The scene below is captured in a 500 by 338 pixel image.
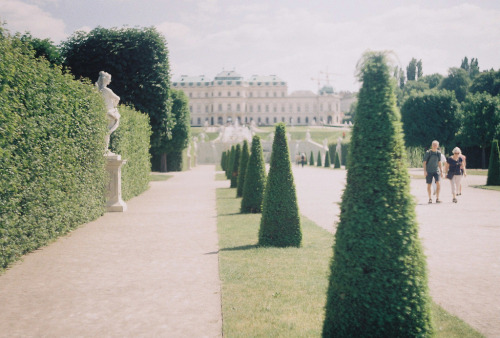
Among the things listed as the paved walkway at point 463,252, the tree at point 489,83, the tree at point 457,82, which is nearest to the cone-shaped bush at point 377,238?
the paved walkway at point 463,252

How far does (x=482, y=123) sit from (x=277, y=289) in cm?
3397

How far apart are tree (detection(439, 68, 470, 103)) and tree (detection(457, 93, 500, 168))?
72.0 ft

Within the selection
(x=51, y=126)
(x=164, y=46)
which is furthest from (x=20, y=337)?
(x=164, y=46)

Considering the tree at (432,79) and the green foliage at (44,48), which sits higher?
the tree at (432,79)

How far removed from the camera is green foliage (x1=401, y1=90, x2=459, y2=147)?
39.4 m

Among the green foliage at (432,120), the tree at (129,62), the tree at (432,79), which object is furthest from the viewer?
the tree at (432,79)

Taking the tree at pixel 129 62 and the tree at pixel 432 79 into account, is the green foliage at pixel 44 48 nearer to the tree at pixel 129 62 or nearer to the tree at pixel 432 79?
the tree at pixel 129 62

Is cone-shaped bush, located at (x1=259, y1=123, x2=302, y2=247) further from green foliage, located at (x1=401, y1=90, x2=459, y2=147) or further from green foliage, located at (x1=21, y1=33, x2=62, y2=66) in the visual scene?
green foliage, located at (x1=401, y1=90, x2=459, y2=147)

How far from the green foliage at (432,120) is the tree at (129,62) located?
2514 cm

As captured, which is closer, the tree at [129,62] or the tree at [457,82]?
the tree at [129,62]

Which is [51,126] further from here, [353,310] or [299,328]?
[353,310]

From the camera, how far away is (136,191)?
1507 centimetres

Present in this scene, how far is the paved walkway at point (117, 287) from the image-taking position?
3.72m

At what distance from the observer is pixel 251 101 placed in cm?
11344
